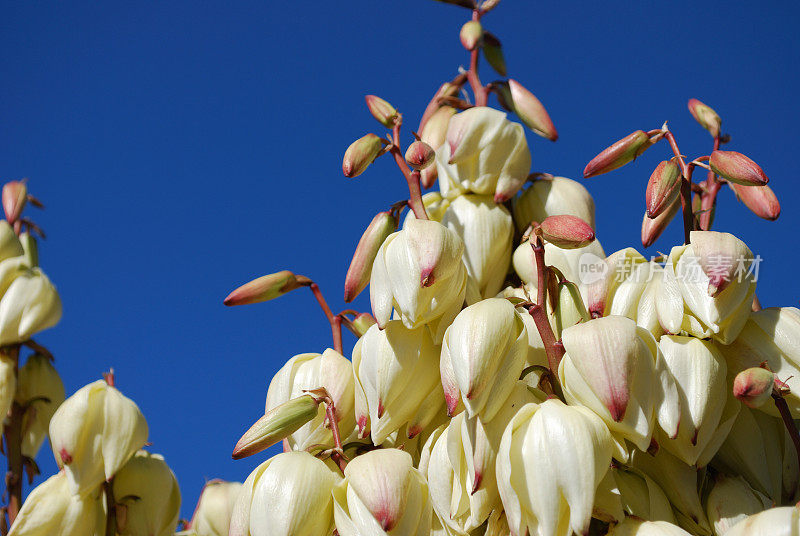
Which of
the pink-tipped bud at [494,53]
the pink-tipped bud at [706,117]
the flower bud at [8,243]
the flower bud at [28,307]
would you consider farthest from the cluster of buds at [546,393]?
the flower bud at [8,243]

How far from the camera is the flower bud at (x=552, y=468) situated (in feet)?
2.00

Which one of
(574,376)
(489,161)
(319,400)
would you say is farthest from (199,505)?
(574,376)

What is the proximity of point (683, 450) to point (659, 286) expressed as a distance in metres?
0.16

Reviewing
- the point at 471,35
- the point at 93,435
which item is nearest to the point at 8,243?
the point at 93,435

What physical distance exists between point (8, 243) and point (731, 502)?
112cm

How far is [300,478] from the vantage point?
0.73m

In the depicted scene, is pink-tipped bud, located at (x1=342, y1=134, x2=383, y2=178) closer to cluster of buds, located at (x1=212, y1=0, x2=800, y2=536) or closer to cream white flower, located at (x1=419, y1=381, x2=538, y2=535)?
cluster of buds, located at (x1=212, y1=0, x2=800, y2=536)

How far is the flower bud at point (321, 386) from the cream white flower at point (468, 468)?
146mm

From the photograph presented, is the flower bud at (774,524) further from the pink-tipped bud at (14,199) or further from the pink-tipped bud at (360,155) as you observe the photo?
the pink-tipped bud at (14,199)

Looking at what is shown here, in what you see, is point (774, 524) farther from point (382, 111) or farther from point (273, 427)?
A: point (382, 111)

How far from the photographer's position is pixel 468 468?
27.3 inches

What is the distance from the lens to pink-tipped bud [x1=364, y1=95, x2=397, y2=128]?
38.9 inches

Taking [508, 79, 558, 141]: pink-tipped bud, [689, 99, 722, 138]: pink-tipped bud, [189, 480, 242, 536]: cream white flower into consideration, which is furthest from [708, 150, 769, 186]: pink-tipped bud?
[189, 480, 242, 536]: cream white flower

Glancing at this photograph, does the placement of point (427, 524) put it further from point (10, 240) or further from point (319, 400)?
point (10, 240)
